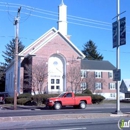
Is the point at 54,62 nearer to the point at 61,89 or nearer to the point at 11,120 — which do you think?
the point at 61,89

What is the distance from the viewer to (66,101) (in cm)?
3031

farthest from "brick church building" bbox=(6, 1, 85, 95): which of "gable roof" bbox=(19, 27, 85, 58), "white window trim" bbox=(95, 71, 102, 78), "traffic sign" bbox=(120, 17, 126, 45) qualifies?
"traffic sign" bbox=(120, 17, 126, 45)

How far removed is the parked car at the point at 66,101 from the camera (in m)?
29.7

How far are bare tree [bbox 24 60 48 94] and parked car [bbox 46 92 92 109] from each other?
15.9 meters

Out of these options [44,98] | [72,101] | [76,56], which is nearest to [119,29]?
[72,101]

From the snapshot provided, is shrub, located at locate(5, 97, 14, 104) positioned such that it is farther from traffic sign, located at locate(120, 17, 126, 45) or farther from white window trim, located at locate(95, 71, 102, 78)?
traffic sign, located at locate(120, 17, 126, 45)

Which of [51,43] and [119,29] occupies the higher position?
[51,43]

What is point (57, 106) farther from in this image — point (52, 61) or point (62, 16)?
point (62, 16)

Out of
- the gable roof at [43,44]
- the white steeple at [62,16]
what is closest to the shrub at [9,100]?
the gable roof at [43,44]

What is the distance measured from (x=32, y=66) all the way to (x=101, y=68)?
2233 centimetres

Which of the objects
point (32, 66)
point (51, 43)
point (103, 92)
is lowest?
point (103, 92)

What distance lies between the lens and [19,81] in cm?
5094

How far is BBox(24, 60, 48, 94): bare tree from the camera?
4619 cm

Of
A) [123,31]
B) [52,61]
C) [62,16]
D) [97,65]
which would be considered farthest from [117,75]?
→ [97,65]
